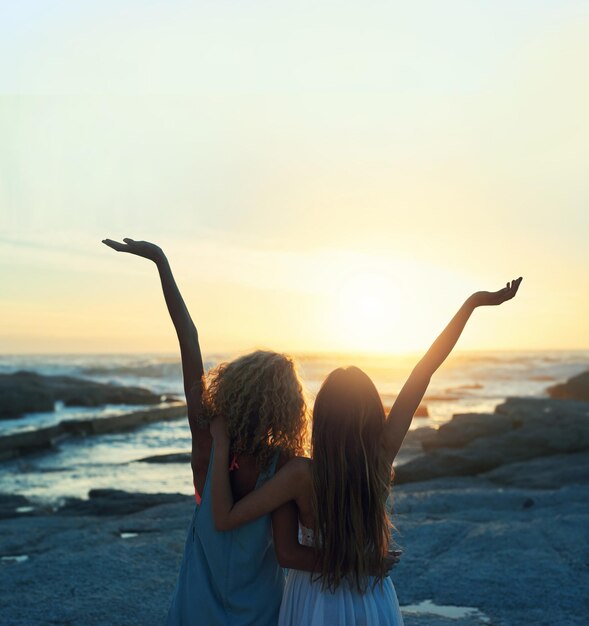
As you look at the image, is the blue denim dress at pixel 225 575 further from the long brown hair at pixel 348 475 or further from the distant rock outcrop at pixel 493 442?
the distant rock outcrop at pixel 493 442

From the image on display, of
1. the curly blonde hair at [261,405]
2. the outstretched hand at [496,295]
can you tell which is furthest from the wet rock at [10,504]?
the outstretched hand at [496,295]

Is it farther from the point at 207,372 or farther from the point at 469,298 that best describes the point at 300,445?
the point at 469,298

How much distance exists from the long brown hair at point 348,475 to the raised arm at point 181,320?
0.57 meters

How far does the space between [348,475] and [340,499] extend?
0.31 feet

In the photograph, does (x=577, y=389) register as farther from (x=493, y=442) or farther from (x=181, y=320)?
(x=181, y=320)

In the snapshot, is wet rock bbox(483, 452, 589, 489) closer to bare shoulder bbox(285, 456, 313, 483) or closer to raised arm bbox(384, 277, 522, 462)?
raised arm bbox(384, 277, 522, 462)

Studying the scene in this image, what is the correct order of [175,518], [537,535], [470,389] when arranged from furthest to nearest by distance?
1. [470,389]
2. [175,518]
3. [537,535]

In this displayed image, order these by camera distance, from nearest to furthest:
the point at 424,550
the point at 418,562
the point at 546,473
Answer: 1. the point at 418,562
2. the point at 424,550
3. the point at 546,473

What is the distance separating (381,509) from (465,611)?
339 centimetres

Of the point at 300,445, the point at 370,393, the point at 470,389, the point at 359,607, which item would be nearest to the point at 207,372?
the point at 300,445

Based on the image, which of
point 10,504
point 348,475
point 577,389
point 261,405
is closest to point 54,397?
point 10,504

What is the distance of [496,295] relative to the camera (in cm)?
322

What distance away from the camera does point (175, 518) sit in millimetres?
9227

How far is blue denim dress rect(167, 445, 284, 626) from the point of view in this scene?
2996mm
